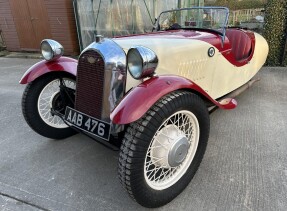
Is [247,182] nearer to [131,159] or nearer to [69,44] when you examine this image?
[131,159]

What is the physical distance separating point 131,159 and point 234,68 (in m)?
2.26

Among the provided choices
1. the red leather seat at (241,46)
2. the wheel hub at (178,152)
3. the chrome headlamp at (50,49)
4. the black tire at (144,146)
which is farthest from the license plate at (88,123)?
the red leather seat at (241,46)

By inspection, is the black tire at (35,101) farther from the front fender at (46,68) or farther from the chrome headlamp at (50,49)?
the chrome headlamp at (50,49)


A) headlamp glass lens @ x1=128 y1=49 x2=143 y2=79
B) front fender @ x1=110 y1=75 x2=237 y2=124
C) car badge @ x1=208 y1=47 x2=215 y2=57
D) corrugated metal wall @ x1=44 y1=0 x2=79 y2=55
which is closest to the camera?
front fender @ x1=110 y1=75 x2=237 y2=124

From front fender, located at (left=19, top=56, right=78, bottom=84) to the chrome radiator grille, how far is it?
478 mm

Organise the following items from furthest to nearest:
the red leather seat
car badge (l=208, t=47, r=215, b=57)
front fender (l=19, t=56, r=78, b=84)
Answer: the red leather seat → car badge (l=208, t=47, r=215, b=57) → front fender (l=19, t=56, r=78, b=84)

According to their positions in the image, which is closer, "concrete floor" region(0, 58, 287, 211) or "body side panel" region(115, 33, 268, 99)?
"concrete floor" region(0, 58, 287, 211)

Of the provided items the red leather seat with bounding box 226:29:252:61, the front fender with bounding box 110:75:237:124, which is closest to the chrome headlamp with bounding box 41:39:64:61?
the front fender with bounding box 110:75:237:124

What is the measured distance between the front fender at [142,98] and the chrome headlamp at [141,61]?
0.27 feet

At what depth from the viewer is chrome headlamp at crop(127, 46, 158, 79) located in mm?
1734

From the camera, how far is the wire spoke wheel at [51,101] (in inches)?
107

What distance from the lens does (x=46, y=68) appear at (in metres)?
2.61

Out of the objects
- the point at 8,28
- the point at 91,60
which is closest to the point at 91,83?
the point at 91,60

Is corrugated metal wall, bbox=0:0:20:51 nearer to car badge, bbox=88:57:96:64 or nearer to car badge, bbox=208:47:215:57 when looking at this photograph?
car badge, bbox=88:57:96:64
